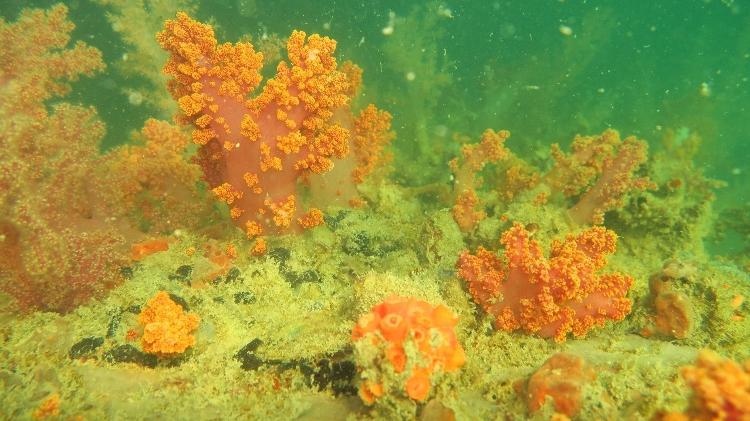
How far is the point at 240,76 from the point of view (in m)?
4.18

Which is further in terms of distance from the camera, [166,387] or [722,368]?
[166,387]

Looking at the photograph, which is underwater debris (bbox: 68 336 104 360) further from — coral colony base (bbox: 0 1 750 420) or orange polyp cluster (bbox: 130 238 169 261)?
orange polyp cluster (bbox: 130 238 169 261)

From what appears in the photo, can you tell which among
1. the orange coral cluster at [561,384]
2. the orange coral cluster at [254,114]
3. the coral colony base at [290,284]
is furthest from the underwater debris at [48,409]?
the orange coral cluster at [561,384]

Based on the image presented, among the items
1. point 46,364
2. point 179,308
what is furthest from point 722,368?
point 46,364

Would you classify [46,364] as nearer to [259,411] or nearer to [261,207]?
[259,411]

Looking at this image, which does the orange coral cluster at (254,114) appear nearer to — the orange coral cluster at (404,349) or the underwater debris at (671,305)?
the orange coral cluster at (404,349)

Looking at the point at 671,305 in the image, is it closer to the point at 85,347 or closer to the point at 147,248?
the point at 85,347

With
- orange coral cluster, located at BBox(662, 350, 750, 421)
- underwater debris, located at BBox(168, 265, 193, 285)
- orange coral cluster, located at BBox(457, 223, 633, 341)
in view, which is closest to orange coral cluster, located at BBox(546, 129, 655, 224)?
orange coral cluster, located at BBox(457, 223, 633, 341)

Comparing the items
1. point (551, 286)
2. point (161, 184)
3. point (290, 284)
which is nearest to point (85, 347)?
point (290, 284)

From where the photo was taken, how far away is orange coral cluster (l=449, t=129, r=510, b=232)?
5.82 meters

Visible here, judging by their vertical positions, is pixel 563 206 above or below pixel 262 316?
above

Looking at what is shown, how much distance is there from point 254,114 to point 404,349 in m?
3.04

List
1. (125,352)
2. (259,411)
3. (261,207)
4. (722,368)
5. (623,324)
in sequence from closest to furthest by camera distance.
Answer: (722,368)
(259,411)
(125,352)
(623,324)
(261,207)

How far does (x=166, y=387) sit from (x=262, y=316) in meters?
1.00
